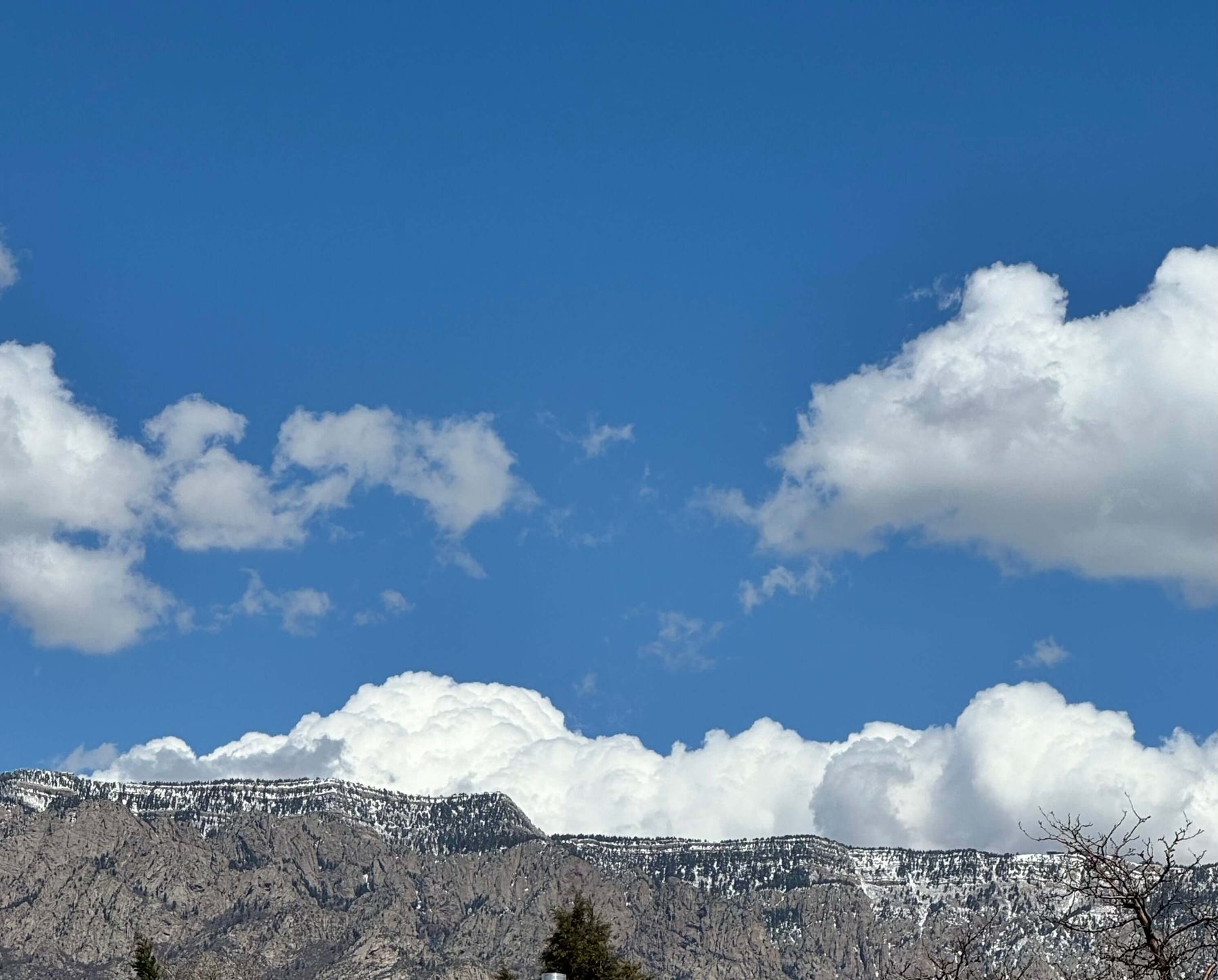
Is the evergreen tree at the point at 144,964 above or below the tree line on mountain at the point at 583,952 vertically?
above

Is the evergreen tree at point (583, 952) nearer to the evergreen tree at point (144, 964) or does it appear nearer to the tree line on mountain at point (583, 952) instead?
the tree line on mountain at point (583, 952)

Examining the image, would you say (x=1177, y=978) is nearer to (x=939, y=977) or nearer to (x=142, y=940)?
(x=939, y=977)

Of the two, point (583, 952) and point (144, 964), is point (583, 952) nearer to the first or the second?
point (583, 952)

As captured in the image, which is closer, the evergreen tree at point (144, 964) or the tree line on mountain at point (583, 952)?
the tree line on mountain at point (583, 952)

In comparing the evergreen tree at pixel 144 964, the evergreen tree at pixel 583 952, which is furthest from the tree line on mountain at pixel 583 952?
the evergreen tree at pixel 144 964

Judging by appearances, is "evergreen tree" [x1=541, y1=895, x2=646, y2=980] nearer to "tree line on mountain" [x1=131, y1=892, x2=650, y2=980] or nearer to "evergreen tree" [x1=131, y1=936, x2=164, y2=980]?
"tree line on mountain" [x1=131, y1=892, x2=650, y2=980]

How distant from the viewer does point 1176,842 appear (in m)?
22.9

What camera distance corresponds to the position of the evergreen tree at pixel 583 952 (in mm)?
88000

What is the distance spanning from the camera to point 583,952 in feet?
291

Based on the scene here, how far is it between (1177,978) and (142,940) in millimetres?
124739

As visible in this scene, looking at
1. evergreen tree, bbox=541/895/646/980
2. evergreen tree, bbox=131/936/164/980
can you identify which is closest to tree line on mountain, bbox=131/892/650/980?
evergreen tree, bbox=541/895/646/980

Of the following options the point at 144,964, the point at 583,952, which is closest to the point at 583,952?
the point at 583,952

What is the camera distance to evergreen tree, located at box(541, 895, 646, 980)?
289ft

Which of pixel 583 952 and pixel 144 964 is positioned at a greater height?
pixel 144 964
